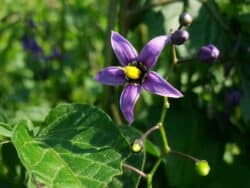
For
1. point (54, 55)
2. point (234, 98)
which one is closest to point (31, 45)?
point (54, 55)

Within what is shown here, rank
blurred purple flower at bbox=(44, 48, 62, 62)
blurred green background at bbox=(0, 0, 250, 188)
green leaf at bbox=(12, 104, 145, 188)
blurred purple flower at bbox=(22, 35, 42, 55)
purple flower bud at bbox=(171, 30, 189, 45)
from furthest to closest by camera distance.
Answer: blurred purple flower at bbox=(44, 48, 62, 62) → blurred purple flower at bbox=(22, 35, 42, 55) → blurred green background at bbox=(0, 0, 250, 188) → purple flower bud at bbox=(171, 30, 189, 45) → green leaf at bbox=(12, 104, 145, 188)

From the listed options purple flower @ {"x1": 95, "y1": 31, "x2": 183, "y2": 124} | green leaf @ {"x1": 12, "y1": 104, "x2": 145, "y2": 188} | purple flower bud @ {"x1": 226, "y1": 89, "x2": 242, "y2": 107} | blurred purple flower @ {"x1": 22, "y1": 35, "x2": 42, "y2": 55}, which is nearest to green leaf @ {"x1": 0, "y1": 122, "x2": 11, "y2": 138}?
green leaf @ {"x1": 12, "y1": 104, "x2": 145, "y2": 188}

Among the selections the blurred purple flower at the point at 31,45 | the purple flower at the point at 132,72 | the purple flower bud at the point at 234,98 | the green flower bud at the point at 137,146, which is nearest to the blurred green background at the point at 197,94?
the purple flower bud at the point at 234,98

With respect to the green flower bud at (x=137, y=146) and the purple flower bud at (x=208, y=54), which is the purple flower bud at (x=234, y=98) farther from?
the green flower bud at (x=137, y=146)

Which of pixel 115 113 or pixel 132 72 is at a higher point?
pixel 132 72

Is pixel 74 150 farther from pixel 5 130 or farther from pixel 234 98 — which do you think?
pixel 234 98

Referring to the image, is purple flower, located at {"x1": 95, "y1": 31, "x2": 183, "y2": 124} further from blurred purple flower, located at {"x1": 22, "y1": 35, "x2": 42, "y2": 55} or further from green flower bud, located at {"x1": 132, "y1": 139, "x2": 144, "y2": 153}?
blurred purple flower, located at {"x1": 22, "y1": 35, "x2": 42, "y2": 55}

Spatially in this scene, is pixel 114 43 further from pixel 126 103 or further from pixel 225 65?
pixel 225 65
